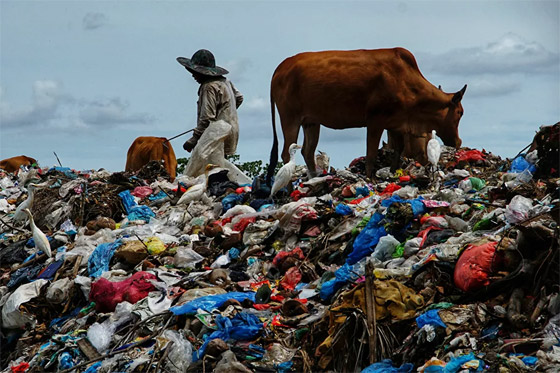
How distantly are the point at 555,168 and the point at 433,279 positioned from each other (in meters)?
3.37

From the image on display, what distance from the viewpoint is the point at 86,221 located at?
1096 centimetres

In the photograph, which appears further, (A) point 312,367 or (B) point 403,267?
(B) point 403,267

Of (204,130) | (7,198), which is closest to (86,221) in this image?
(204,130)

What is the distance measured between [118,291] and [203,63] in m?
5.11

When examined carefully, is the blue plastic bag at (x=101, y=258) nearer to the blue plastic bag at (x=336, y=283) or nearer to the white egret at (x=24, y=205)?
the white egret at (x=24, y=205)

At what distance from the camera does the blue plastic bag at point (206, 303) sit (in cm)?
673

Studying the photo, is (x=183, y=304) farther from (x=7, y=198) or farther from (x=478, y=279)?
(x=7, y=198)

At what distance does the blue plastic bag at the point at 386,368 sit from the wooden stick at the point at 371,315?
0.10 meters

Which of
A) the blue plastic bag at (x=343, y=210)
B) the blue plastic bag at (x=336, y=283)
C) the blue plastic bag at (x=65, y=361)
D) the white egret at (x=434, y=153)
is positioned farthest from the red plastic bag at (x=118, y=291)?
the white egret at (x=434, y=153)

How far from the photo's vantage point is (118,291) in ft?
25.5

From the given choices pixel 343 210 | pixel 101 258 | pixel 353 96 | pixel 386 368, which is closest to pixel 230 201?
pixel 101 258

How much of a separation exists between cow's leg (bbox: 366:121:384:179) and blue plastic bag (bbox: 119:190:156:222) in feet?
10.2

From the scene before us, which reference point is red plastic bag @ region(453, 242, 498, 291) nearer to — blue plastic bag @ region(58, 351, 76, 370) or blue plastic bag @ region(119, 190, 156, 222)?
blue plastic bag @ region(58, 351, 76, 370)

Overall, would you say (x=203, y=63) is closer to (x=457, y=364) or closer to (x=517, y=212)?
(x=517, y=212)
